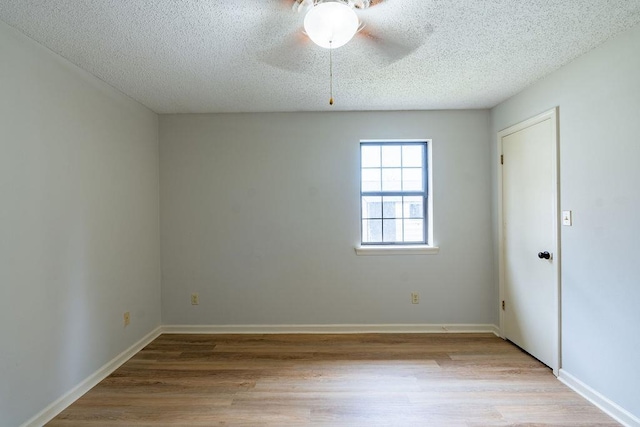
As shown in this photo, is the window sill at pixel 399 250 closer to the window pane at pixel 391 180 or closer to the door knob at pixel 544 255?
the window pane at pixel 391 180

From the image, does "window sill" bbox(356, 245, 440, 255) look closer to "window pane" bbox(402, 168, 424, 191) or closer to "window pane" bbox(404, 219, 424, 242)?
"window pane" bbox(404, 219, 424, 242)

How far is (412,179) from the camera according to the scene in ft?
10.7

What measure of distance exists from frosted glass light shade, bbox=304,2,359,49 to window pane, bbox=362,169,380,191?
1773mm

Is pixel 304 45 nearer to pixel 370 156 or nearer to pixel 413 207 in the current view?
pixel 370 156

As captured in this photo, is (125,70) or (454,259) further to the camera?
(454,259)

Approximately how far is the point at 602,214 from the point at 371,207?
6.07ft

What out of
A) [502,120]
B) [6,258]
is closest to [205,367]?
[6,258]

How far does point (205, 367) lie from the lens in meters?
2.46

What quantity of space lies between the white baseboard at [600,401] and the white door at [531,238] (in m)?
0.11

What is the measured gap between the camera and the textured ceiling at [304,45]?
61.3 inches

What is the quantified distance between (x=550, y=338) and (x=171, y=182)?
3819 mm

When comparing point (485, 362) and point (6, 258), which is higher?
point (6, 258)

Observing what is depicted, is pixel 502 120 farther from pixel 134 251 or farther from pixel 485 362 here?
pixel 134 251

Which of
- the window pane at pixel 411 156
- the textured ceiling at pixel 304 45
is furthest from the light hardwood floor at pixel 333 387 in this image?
the textured ceiling at pixel 304 45
